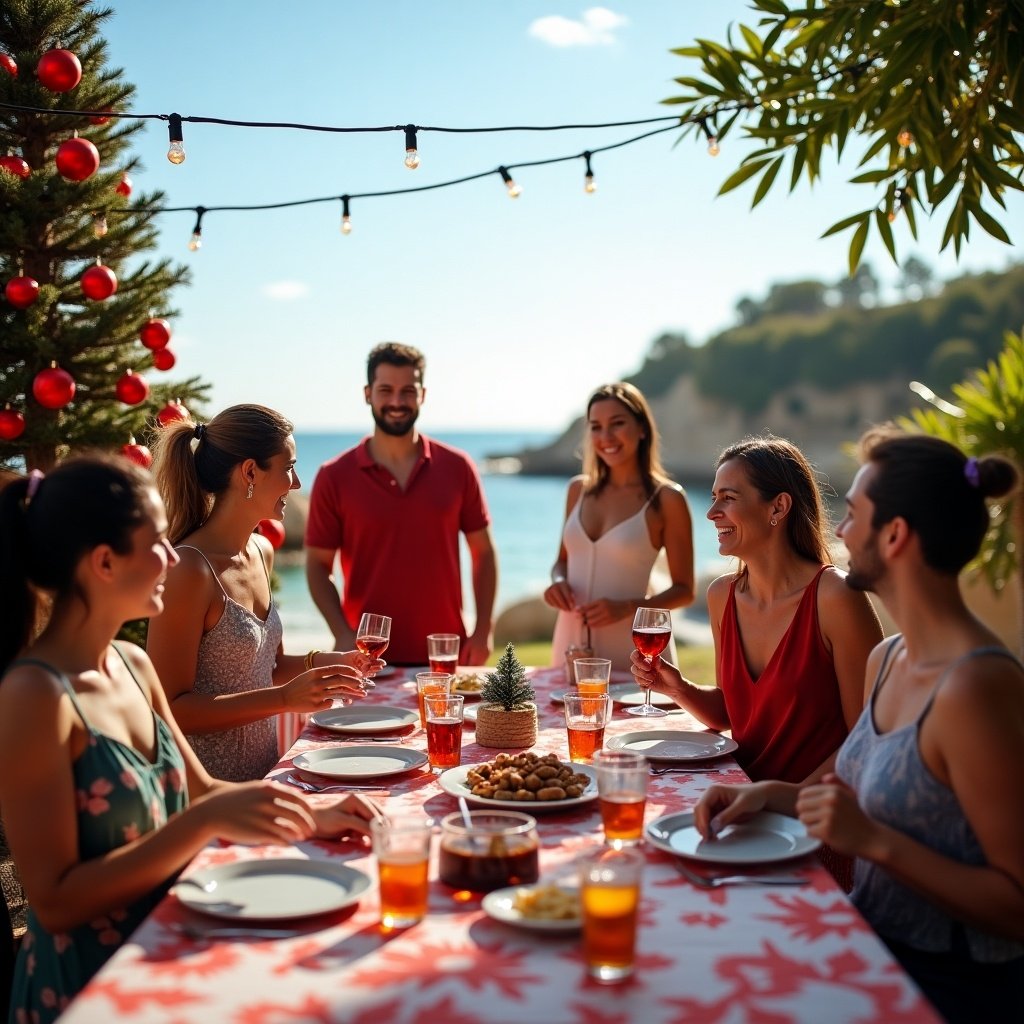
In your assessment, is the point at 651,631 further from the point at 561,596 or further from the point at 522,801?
the point at 561,596

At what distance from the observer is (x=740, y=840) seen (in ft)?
6.41

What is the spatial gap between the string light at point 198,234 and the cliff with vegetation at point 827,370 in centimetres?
5261

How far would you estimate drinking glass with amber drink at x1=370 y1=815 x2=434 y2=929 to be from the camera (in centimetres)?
159

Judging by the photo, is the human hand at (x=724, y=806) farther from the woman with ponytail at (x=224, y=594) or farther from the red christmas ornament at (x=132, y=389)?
the red christmas ornament at (x=132, y=389)

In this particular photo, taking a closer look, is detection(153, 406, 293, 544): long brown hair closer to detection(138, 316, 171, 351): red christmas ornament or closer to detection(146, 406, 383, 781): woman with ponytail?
detection(146, 406, 383, 781): woman with ponytail

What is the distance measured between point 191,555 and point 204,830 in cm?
124

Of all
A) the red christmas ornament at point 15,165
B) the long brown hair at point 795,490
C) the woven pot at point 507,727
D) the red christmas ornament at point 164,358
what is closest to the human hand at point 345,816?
the woven pot at point 507,727

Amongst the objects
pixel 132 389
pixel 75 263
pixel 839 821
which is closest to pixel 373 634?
pixel 839 821

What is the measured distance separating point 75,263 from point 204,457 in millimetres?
2029

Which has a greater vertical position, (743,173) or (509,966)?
(743,173)

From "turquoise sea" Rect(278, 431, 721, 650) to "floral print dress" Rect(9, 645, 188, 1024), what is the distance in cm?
739

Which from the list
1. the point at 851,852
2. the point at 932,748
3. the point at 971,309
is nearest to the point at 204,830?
the point at 851,852

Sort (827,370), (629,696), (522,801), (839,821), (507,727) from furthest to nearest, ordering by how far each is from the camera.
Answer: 1. (827,370)
2. (629,696)
3. (507,727)
4. (522,801)
5. (839,821)

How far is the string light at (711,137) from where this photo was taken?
3643mm
